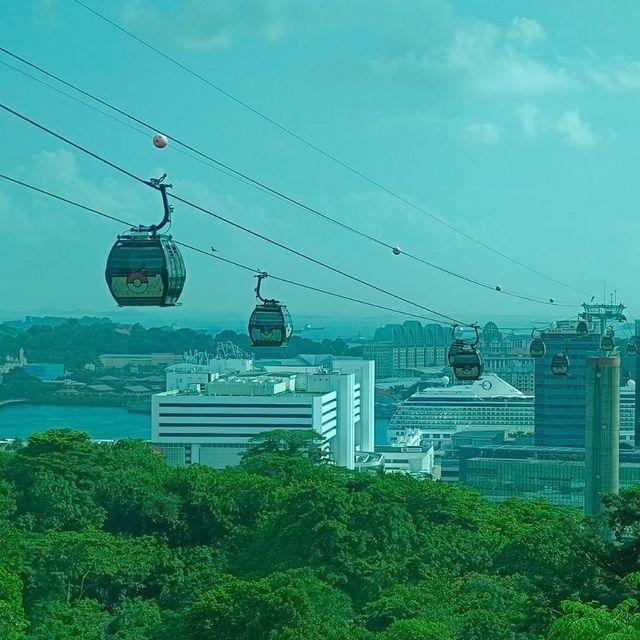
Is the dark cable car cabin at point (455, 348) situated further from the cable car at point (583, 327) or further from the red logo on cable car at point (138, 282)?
the cable car at point (583, 327)

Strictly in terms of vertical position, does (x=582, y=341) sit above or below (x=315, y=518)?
above

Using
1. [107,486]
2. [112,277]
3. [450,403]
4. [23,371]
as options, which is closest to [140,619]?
[107,486]

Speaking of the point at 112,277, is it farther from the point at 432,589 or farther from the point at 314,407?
the point at 314,407

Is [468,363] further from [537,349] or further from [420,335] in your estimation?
[420,335]

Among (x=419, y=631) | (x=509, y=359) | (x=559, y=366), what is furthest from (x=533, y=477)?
(x=509, y=359)

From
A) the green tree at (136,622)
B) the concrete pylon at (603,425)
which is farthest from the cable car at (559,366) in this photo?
the green tree at (136,622)

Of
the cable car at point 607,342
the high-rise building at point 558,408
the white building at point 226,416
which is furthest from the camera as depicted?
the high-rise building at point 558,408

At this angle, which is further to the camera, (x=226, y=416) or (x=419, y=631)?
(x=226, y=416)
